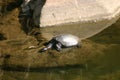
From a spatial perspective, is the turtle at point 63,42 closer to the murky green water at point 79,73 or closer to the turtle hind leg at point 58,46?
the turtle hind leg at point 58,46

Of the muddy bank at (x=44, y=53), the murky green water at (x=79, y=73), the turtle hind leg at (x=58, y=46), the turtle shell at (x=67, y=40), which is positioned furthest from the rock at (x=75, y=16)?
the murky green water at (x=79, y=73)

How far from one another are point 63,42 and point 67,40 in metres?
0.13

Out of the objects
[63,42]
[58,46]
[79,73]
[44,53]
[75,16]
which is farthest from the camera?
[75,16]

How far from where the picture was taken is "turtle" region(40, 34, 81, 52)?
7.22 m

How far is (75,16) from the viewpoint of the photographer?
28.1 ft

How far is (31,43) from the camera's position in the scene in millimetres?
7438

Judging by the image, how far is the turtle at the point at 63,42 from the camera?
7.22m

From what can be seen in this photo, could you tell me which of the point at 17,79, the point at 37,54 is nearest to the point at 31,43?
the point at 37,54

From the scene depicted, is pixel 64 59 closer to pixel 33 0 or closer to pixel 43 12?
pixel 43 12

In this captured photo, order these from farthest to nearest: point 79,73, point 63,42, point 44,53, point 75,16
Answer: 1. point 75,16
2. point 63,42
3. point 44,53
4. point 79,73

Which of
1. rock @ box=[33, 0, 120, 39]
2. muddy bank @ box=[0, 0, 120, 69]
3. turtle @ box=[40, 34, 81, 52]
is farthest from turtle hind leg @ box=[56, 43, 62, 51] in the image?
rock @ box=[33, 0, 120, 39]

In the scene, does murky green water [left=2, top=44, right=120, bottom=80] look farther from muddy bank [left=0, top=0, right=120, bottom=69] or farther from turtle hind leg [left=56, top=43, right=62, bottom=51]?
turtle hind leg [left=56, top=43, right=62, bottom=51]

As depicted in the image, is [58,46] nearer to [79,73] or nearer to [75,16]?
[79,73]

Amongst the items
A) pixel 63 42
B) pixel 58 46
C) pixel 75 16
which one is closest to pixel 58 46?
pixel 58 46
